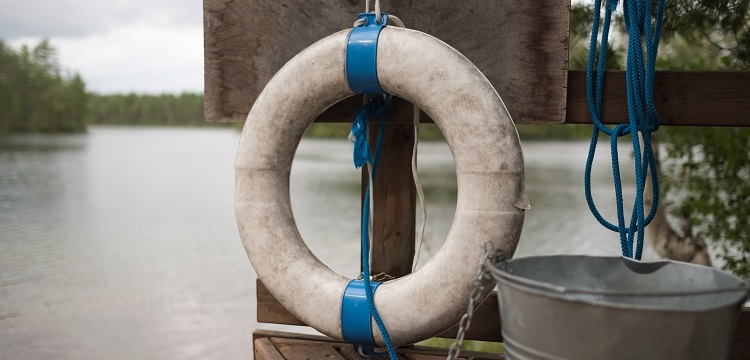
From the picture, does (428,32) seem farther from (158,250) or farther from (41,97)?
(41,97)

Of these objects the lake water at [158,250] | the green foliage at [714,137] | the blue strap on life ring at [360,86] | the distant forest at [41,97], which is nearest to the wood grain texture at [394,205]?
the blue strap on life ring at [360,86]

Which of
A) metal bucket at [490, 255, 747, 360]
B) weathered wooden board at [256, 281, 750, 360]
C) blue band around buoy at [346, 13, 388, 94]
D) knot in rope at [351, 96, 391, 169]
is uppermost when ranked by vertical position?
blue band around buoy at [346, 13, 388, 94]

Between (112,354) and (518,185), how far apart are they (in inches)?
132

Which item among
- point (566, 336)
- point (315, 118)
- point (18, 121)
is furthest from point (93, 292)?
point (18, 121)

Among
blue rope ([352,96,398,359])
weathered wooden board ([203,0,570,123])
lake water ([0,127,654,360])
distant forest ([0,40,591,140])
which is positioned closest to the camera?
blue rope ([352,96,398,359])

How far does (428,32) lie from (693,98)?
2.25ft

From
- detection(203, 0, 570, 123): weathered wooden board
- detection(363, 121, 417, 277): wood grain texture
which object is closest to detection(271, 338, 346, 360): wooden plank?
detection(363, 121, 417, 277): wood grain texture

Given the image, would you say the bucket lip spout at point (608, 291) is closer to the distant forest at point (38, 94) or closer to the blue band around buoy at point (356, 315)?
the blue band around buoy at point (356, 315)

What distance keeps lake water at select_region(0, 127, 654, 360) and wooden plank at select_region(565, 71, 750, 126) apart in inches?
123

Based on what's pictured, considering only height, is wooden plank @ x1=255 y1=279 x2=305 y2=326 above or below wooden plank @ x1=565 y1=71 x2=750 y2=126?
below

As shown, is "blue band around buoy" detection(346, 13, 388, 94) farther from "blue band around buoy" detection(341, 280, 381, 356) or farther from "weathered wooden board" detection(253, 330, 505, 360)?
"weathered wooden board" detection(253, 330, 505, 360)

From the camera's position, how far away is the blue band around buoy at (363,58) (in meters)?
1.76

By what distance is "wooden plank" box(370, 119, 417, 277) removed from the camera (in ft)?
6.64

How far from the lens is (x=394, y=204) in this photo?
204 centimetres
